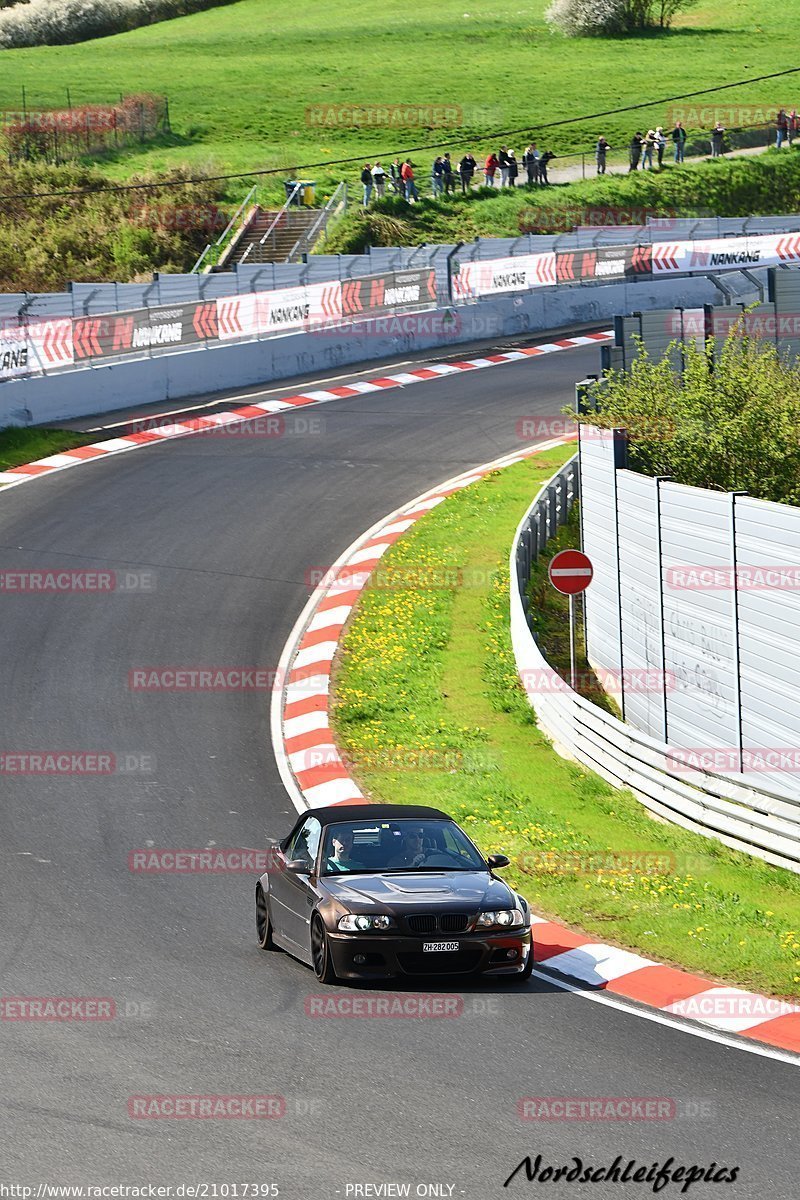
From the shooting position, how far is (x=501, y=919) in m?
11.3

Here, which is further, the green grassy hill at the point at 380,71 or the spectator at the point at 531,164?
the green grassy hill at the point at 380,71

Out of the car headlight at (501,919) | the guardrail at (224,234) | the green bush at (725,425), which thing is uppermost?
the guardrail at (224,234)

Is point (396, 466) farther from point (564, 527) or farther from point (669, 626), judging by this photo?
point (669, 626)

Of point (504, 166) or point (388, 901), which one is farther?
point (504, 166)

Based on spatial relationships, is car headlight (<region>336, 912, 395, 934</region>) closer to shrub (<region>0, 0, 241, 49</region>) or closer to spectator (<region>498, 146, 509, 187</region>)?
spectator (<region>498, 146, 509, 187</region>)

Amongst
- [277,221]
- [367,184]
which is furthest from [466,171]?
[277,221]

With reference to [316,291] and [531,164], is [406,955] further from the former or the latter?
[531,164]

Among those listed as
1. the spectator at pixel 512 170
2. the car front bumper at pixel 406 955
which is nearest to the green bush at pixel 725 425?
the car front bumper at pixel 406 955

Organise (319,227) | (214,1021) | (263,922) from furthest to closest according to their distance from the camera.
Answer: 1. (319,227)
2. (263,922)
3. (214,1021)

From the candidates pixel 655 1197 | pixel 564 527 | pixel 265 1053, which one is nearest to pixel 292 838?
pixel 265 1053

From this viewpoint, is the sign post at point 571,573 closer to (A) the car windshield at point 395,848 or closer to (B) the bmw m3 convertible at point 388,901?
(B) the bmw m3 convertible at point 388,901

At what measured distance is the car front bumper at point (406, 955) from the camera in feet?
36.4

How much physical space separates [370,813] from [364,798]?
4.15 m

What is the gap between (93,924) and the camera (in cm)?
1269
